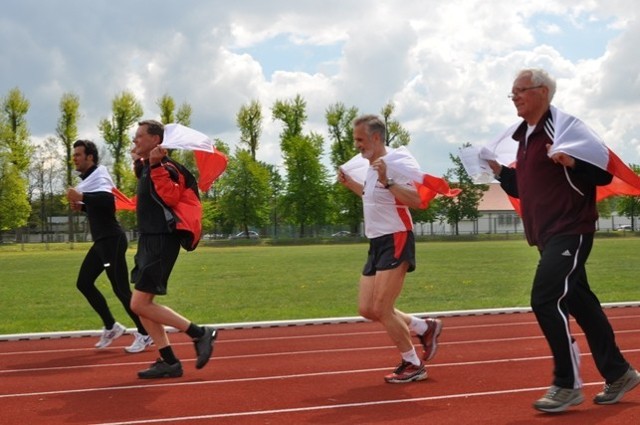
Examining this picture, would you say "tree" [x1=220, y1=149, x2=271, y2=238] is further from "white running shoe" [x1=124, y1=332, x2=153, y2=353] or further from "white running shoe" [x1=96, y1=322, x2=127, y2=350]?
"white running shoe" [x1=124, y1=332, x2=153, y2=353]

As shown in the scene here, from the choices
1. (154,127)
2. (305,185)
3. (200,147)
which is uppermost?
(305,185)

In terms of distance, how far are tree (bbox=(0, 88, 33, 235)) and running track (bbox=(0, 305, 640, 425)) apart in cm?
5102

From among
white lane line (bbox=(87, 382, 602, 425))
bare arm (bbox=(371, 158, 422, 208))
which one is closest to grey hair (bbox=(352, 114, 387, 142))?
bare arm (bbox=(371, 158, 422, 208))

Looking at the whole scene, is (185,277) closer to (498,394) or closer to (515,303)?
(515,303)

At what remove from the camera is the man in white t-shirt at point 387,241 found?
684 centimetres

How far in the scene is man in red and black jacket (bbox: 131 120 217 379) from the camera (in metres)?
7.13

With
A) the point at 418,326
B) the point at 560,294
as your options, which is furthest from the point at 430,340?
the point at 560,294

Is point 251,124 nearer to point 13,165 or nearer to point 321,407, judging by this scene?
point 13,165

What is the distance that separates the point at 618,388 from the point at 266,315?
309 inches

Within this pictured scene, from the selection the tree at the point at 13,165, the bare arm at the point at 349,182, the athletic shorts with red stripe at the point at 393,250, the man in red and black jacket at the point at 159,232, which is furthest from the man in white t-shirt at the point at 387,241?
the tree at the point at 13,165

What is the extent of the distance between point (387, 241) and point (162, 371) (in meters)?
2.11

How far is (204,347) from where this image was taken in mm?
7266

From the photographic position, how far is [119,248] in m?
9.09

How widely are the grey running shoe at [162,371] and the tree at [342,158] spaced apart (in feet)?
229
